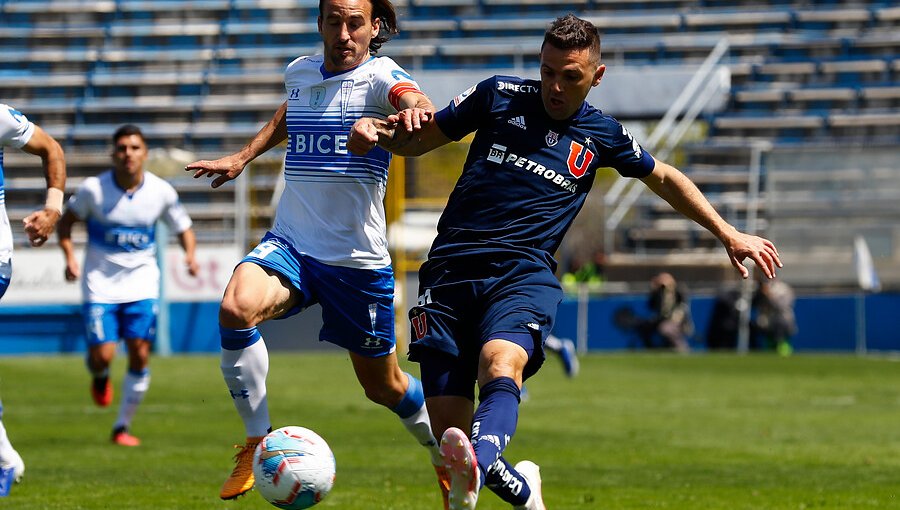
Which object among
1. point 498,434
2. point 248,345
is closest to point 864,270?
point 248,345

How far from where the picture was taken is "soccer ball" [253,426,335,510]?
18.7 feet

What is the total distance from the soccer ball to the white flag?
1987cm

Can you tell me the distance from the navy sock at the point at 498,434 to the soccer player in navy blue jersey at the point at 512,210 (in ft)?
0.18

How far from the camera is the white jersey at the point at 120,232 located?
1134 cm

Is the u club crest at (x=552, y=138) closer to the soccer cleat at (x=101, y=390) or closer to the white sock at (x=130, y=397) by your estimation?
the white sock at (x=130, y=397)

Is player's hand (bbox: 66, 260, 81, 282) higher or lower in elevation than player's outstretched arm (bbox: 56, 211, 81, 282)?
lower

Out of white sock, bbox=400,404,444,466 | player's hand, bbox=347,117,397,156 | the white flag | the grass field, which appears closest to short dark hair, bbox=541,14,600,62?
player's hand, bbox=347,117,397,156

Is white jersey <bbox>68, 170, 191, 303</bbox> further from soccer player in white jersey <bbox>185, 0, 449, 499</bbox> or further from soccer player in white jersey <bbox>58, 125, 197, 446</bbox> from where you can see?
soccer player in white jersey <bbox>185, 0, 449, 499</bbox>

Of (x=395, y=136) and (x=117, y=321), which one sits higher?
(x=395, y=136)

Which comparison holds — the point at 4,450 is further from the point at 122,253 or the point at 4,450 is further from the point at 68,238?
the point at 68,238

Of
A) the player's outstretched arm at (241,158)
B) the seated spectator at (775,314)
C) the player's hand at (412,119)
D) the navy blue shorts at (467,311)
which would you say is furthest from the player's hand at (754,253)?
the seated spectator at (775,314)

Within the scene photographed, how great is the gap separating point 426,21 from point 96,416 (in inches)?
866

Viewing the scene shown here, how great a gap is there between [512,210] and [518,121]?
1.27ft

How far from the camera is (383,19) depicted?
6898 mm
